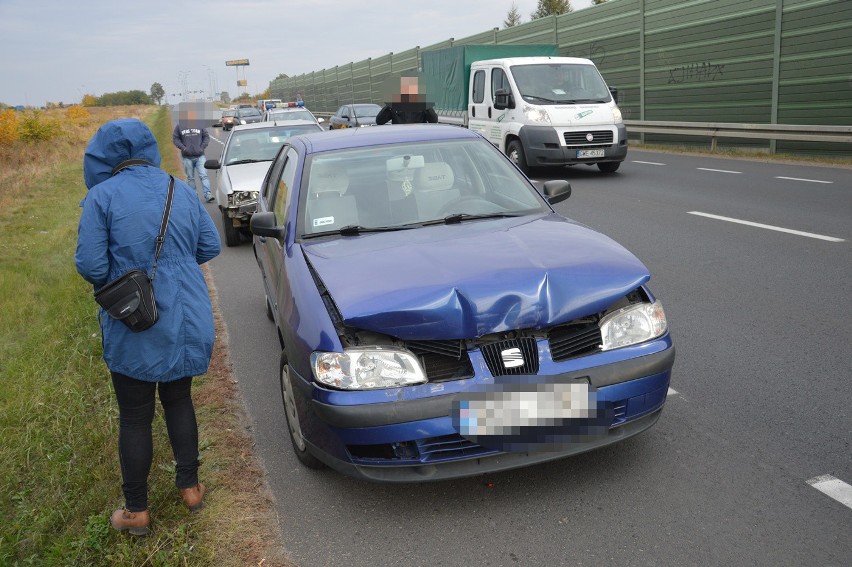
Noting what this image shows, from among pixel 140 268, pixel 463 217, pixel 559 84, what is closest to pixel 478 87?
pixel 559 84

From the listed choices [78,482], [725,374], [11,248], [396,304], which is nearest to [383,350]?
[396,304]

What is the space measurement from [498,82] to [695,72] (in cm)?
759

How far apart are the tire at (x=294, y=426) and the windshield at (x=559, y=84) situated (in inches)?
458

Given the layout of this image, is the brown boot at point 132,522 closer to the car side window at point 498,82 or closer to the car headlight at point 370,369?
the car headlight at point 370,369

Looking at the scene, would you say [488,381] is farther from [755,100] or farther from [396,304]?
[755,100]

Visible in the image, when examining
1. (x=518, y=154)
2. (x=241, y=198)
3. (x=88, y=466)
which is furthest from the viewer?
(x=518, y=154)

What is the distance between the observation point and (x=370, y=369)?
10.7 feet

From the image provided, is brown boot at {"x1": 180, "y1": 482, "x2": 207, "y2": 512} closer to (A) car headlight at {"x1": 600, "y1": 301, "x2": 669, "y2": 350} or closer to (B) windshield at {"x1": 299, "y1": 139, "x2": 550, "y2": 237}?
(B) windshield at {"x1": 299, "y1": 139, "x2": 550, "y2": 237}

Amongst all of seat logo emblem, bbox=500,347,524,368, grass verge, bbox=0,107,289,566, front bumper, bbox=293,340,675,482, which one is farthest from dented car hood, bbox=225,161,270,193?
seat logo emblem, bbox=500,347,524,368

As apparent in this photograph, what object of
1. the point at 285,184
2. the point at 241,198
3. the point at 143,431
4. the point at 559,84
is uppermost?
the point at 559,84

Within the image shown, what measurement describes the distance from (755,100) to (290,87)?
73201 millimetres

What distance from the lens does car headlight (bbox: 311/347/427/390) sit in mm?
3223

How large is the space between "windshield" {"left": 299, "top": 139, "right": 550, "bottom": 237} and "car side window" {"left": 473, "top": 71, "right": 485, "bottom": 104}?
1145 cm

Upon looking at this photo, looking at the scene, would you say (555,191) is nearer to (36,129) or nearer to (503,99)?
(503,99)
